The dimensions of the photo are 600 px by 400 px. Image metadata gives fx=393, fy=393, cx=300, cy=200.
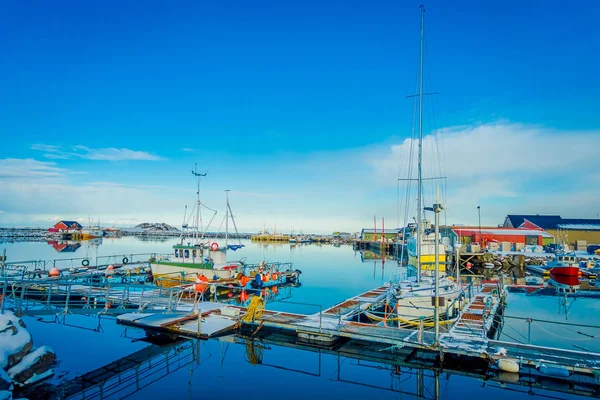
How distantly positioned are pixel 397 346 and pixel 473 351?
295cm

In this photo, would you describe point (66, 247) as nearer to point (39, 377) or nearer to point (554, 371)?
point (39, 377)

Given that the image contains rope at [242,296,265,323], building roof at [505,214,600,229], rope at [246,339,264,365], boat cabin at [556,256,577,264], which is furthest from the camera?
building roof at [505,214,600,229]

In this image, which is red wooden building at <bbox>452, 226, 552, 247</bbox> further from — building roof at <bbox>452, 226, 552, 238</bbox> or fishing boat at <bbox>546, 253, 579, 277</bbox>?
fishing boat at <bbox>546, 253, 579, 277</bbox>

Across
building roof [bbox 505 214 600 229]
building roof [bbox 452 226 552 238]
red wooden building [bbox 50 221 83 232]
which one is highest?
Result: building roof [bbox 505 214 600 229]

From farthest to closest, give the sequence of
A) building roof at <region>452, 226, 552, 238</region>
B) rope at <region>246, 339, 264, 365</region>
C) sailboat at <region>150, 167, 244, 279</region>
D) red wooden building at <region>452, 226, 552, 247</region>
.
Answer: building roof at <region>452, 226, 552, 238</region>
red wooden building at <region>452, 226, 552, 247</region>
sailboat at <region>150, 167, 244, 279</region>
rope at <region>246, 339, 264, 365</region>

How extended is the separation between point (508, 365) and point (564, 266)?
45674 millimetres

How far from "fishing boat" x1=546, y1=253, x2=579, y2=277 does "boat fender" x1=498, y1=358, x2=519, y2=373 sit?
44.3 metres

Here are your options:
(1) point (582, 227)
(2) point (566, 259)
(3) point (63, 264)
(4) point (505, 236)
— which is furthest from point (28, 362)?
(1) point (582, 227)

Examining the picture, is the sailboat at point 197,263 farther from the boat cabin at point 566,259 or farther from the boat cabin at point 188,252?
the boat cabin at point 566,259

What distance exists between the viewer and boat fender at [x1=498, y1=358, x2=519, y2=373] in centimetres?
1452

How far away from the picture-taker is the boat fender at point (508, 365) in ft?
47.6

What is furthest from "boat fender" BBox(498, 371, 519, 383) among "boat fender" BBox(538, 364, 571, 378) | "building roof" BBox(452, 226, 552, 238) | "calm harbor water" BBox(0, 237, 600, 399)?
"building roof" BBox(452, 226, 552, 238)

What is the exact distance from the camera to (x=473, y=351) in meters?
15.3

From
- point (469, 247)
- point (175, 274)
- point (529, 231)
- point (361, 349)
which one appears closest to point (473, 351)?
point (361, 349)
